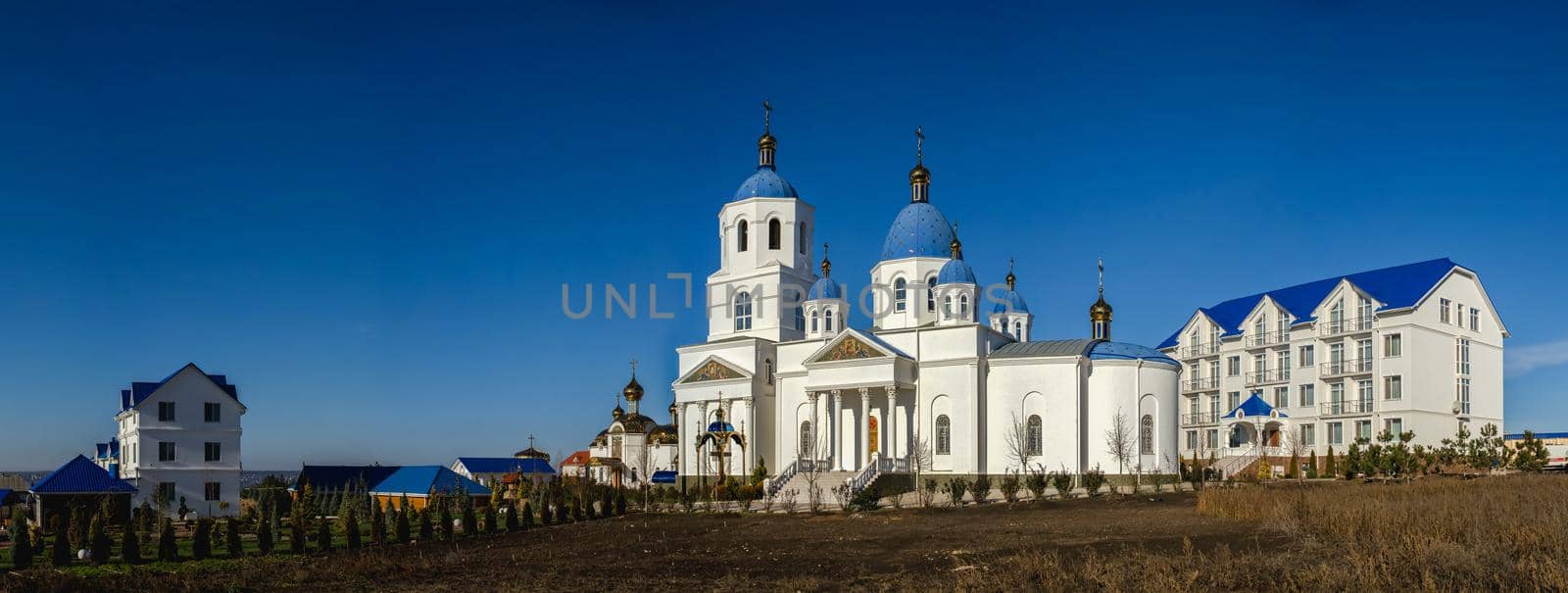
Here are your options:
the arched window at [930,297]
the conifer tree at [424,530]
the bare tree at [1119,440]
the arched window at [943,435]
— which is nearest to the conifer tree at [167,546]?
the conifer tree at [424,530]

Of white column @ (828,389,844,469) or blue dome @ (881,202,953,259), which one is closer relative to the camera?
white column @ (828,389,844,469)

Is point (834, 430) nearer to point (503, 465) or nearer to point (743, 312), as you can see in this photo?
point (743, 312)

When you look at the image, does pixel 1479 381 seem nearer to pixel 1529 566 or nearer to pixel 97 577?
pixel 1529 566

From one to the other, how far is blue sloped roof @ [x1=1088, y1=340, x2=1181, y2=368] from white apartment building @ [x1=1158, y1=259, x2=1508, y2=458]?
8.85 meters

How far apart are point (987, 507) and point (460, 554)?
1431 cm

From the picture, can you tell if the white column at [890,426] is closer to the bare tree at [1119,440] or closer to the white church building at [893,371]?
the white church building at [893,371]

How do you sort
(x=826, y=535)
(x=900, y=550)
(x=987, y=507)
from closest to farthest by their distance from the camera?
1. (x=900, y=550)
2. (x=826, y=535)
3. (x=987, y=507)

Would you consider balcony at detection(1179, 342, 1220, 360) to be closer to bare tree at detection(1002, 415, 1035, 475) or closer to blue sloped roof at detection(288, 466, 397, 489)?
bare tree at detection(1002, 415, 1035, 475)

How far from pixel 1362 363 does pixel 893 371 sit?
905 inches

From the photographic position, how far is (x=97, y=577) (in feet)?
71.9

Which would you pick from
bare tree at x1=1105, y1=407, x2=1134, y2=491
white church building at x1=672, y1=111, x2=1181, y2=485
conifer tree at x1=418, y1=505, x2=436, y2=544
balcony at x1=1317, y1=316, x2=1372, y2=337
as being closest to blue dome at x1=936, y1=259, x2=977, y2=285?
white church building at x1=672, y1=111, x2=1181, y2=485

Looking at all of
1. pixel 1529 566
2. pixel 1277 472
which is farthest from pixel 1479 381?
pixel 1529 566

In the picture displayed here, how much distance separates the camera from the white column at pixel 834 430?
46469 millimetres

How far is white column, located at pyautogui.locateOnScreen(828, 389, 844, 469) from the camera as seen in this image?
4647 cm
